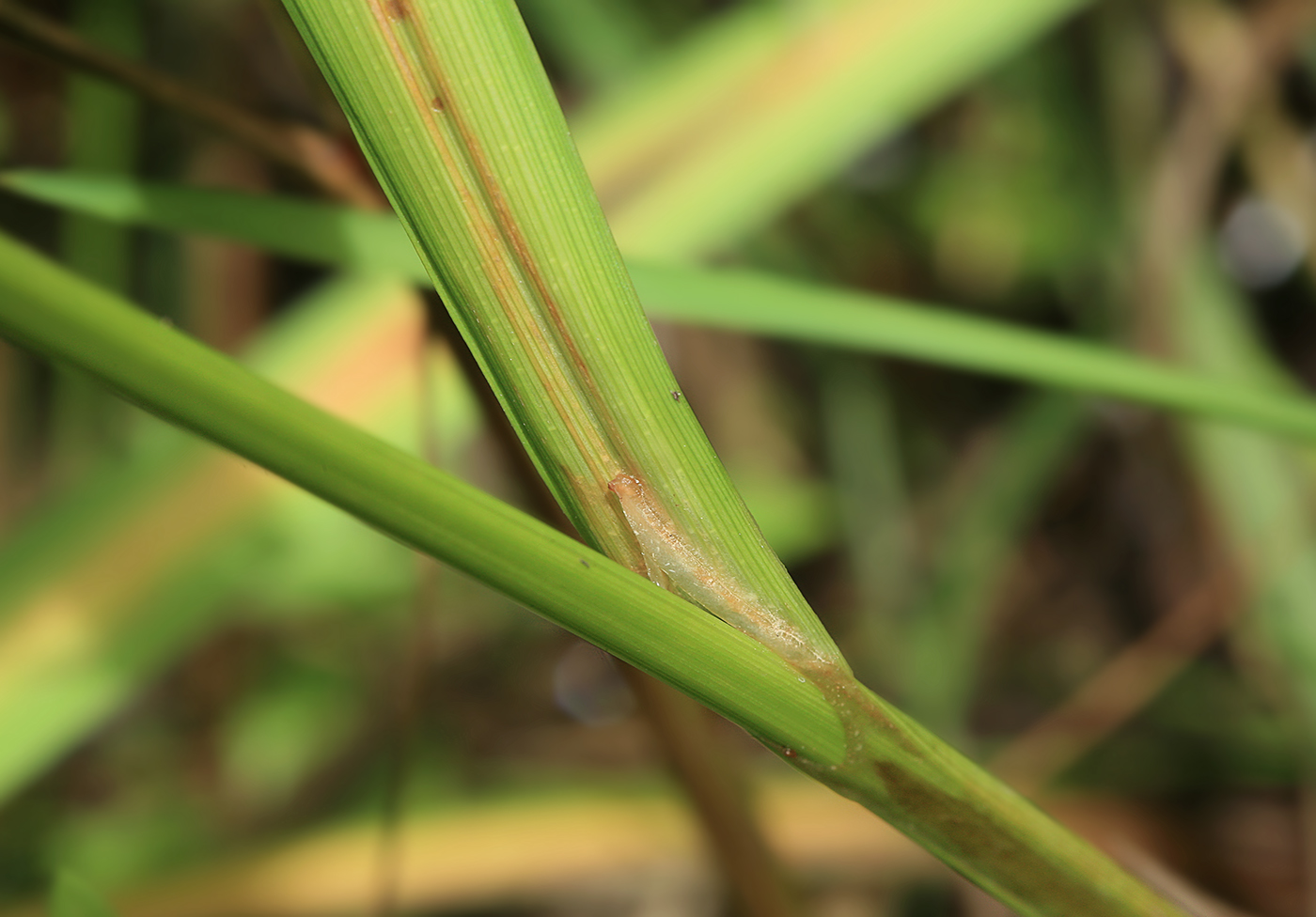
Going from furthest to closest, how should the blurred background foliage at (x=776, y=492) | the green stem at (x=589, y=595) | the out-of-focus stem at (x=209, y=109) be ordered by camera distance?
the blurred background foliage at (x=776, y=492) < the out-of-focus stem at (x=209, y=109) < the green stem at (x=589, y=595)

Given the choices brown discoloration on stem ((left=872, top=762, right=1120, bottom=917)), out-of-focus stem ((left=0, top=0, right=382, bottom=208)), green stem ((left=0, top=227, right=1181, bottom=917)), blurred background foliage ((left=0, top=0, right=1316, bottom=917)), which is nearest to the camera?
green stem ((left=0, top=227, right=1181, bottom=917))

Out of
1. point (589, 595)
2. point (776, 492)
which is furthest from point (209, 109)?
point (776, 492)

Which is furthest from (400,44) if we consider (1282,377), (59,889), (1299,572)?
(1282,377)

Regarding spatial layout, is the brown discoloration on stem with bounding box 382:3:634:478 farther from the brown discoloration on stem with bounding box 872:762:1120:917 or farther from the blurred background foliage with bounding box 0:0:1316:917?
the blurred background foliage with bounding box 0:0:1316:917

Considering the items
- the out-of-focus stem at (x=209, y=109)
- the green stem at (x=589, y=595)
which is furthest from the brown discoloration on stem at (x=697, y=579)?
the out-of-focus stem at (x=209, y=109)

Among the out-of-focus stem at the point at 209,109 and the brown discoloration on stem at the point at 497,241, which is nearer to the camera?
the brown discoloration on stem at the point at 497,241

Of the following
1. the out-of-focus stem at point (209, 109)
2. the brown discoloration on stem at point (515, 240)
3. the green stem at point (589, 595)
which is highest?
the out-of-focus stem at point (209, 109)

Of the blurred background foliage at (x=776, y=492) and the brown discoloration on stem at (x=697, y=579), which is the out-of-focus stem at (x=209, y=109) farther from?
the brown discoloration on stem at (x=697, y=579)

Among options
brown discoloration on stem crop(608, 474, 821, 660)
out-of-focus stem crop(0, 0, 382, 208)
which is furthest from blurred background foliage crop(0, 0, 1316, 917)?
brown discoloration on stem crop(608, 474, 821, 660)
